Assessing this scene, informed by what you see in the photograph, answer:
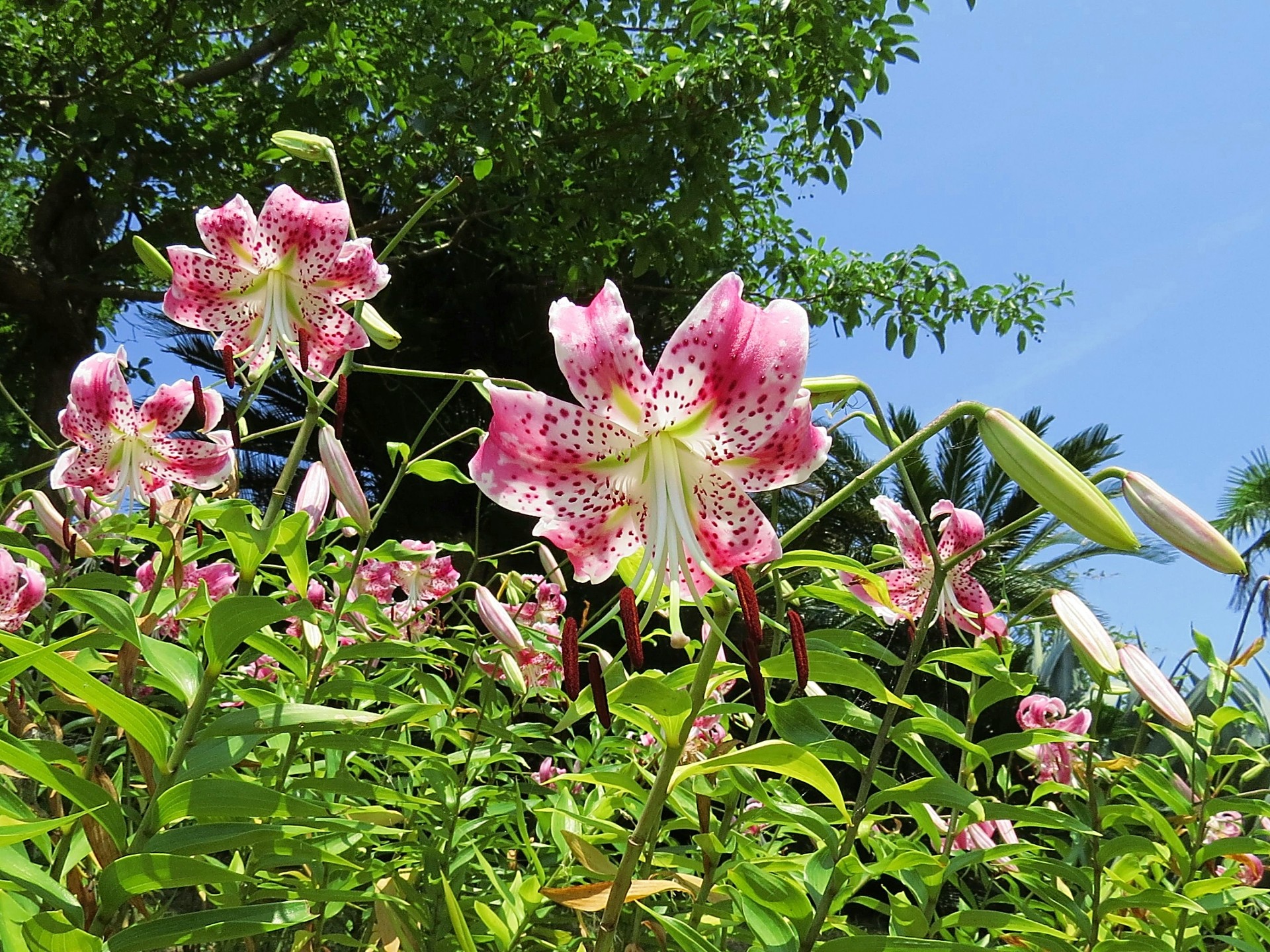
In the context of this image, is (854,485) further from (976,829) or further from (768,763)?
(976,829)

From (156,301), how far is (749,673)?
194 inches

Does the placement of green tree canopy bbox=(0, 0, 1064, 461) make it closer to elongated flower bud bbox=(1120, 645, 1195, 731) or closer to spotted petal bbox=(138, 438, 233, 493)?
spotted petal bbox=(138, 438, 233, 493)

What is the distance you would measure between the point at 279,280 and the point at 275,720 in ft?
1.99

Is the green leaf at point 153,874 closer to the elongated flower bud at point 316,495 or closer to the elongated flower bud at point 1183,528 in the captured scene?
the elongated flower bud at point 316,495

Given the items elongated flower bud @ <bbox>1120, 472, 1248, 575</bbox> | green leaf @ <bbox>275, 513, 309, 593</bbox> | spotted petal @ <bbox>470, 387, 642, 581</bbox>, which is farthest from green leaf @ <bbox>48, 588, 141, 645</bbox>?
elongated flower bud @ <bbox>1120, 472, 1248, 575</bbox>

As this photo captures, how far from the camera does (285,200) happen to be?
3.55 ft

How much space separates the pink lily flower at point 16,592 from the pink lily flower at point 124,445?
0.39ft

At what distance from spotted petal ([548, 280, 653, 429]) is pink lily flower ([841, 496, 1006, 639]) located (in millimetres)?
467

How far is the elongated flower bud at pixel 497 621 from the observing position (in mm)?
1189

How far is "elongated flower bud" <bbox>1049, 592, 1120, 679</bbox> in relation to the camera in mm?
902

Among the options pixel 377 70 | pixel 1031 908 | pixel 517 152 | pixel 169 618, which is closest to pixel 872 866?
pixel 1031 908

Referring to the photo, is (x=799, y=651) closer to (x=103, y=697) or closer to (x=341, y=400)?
(x=103, y=697)

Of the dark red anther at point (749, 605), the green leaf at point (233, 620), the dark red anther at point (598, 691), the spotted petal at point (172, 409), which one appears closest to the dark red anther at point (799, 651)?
the dark red anther at point (749, 605)

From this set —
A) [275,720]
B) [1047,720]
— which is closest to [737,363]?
[275,720]
